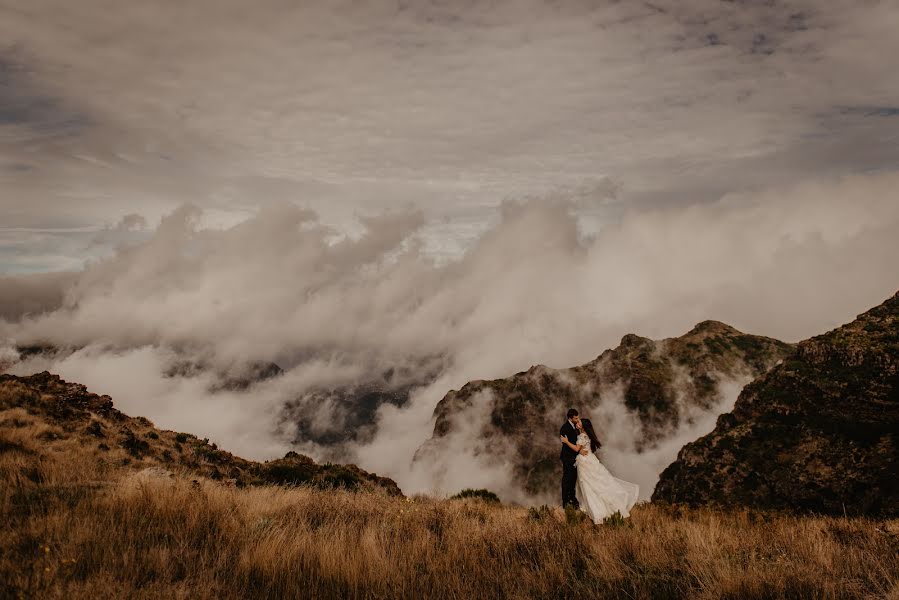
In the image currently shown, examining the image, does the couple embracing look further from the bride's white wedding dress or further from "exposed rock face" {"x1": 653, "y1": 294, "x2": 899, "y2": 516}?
"exposed rock face" {"x1": 653, "y1": 294, "x2": 899, "y2": 516}

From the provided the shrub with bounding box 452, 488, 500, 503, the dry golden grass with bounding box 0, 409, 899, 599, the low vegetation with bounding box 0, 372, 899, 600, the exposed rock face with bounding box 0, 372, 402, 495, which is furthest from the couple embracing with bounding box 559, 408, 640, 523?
the exposed rock face with bounding box 0, 372, 402, 495

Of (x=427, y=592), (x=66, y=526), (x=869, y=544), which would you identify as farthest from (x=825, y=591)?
(x=66, y=526)

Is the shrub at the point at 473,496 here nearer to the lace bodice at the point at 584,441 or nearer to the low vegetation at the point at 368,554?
the lace bodice at the point at 584,441

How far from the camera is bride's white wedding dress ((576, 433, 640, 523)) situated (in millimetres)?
9430

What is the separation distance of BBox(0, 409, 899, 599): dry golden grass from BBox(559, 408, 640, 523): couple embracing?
2.44m

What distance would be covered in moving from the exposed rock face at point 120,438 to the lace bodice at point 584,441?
31.7ft

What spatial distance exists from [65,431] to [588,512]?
72.1 feet

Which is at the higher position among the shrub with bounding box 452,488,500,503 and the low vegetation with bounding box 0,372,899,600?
the low vegetation with bounding box 0,372,899,600

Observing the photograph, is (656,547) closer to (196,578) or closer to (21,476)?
(196,578)

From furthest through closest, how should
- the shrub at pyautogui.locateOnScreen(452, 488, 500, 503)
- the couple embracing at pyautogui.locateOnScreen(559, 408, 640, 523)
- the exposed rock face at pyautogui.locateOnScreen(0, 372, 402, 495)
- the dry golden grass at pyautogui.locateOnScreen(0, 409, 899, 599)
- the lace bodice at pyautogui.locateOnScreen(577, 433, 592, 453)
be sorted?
the exposed rock face at pyautogui.locateOnScreen(0, 372, 402, 495) → the shrub at pyautogui.locateOnScreen(452, 488, 500, 503) → the lace bodice at pyautogui.locateOnScreen(577, 433, 592, 453) → the couple embracing at pyautogui.locateOnScreen(559, 408, 640, 523) → the dry golden grass at pyautogui.locateOnScreen(0, 409, 899, 599)

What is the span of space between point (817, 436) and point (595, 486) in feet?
250

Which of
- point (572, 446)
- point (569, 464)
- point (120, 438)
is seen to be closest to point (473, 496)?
point (569, 464)

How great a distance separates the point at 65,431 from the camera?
19.2 meters

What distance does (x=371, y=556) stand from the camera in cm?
514
